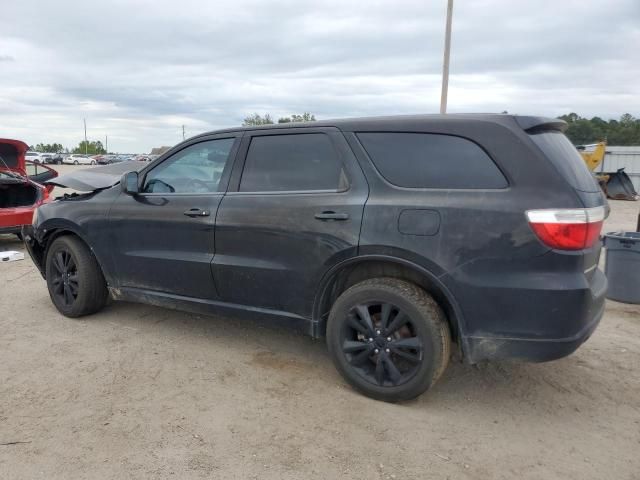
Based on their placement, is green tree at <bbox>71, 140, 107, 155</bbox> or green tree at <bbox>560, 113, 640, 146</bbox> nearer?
green tree at <bbox>560, 113, 640, 146</bbox>

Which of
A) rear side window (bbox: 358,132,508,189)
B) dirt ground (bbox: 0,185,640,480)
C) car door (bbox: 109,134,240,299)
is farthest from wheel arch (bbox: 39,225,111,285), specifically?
rear side window (bbox: 358,132,508,189)

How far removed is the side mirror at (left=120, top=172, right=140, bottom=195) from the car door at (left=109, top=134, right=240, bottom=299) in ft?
0.19

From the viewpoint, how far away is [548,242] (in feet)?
9.09

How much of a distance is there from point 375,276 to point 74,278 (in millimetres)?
2961

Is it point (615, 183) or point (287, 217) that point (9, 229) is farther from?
point (615, 183)

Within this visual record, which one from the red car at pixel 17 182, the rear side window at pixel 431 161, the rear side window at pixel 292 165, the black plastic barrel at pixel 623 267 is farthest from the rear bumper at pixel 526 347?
the red car at pixel 17 182

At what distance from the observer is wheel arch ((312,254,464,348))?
3061 mm

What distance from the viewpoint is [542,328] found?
9.37 feet

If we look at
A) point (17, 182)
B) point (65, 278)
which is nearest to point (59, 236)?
point (65, 278)

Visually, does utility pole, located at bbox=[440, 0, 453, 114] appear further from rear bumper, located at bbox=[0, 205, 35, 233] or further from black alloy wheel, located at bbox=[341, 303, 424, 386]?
black alloy wheel, located at bbox=[341, 303, 424, 386]

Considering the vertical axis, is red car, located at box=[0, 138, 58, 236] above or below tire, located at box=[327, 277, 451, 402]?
above

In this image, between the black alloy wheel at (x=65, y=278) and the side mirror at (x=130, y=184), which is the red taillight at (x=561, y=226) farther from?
the black alloy wheel at (x=65, y=278)

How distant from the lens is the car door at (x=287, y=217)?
3.35 meters

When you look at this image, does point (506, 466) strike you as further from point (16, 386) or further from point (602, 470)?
point (16, 386)
